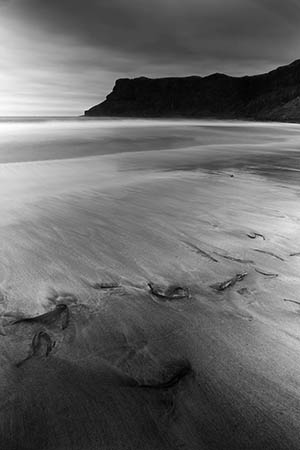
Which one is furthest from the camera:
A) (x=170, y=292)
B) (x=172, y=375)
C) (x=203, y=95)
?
(x=203, y=95)

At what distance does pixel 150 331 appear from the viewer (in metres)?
1.88

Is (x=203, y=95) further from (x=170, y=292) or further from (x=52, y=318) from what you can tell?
(x=52, y=318)

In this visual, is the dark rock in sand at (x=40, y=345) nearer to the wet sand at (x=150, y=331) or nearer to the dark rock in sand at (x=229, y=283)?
the wet sand at (x=150, y=331)

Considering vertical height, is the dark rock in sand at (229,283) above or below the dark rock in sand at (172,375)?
above

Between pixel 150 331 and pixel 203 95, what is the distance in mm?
163925

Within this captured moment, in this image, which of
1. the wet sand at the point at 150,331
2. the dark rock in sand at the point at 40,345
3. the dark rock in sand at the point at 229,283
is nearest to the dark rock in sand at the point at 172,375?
the wet sand at the point at 150,331

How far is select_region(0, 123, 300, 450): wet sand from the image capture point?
51.5 inches

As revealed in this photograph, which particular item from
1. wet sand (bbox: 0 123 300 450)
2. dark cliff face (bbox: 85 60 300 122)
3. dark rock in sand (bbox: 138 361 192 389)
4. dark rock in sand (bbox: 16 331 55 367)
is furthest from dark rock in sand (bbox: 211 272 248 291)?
dark cliff face (bbox: 85 60 300 122)

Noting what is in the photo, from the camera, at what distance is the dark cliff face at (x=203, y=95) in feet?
378

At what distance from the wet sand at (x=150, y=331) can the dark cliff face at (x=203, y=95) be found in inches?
4586

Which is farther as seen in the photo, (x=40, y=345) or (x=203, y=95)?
(x=203, y=95)

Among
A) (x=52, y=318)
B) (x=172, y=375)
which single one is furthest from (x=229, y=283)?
(x=52, y=318)

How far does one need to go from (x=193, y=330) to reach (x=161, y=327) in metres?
0.20

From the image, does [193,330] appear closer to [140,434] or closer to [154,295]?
[154,295]
